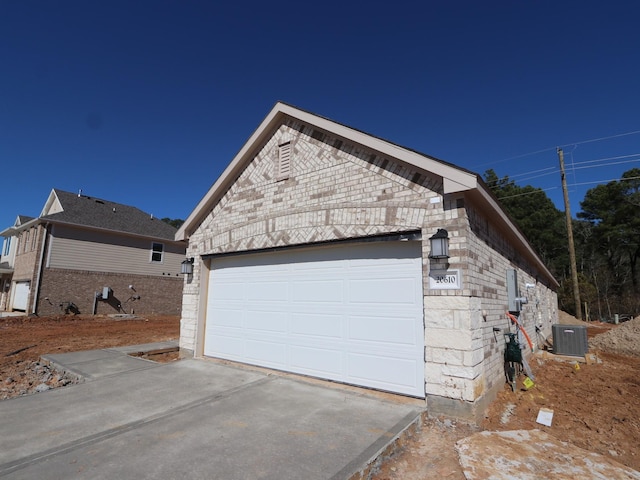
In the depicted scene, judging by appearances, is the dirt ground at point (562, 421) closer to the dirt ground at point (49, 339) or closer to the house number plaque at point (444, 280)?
the house number plaque at point (444, 280)

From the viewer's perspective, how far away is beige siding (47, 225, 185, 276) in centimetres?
1934

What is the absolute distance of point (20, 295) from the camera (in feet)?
66.0

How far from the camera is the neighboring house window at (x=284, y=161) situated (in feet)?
25.3

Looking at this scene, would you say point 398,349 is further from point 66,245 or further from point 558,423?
point 66,245

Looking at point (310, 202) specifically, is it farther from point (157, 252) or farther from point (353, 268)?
point (157, 252)

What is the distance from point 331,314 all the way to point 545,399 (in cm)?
398

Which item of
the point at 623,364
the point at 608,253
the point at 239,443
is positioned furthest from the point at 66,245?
the point at 608,253

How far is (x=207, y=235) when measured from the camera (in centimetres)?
916

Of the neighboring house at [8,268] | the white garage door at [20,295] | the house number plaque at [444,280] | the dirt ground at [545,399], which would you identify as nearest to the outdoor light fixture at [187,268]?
the dirt ground at [545,399]

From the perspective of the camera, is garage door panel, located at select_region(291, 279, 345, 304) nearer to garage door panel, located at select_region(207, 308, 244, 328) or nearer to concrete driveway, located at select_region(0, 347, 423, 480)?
concrete driveway, located at select_region(0, 347, 423, 480)

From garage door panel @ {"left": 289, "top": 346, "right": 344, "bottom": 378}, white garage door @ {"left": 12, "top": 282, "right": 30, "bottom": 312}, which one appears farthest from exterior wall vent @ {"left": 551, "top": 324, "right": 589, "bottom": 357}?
white garage door @ {"left": 12, "top": 282, "right": 30, "bottom": 312}

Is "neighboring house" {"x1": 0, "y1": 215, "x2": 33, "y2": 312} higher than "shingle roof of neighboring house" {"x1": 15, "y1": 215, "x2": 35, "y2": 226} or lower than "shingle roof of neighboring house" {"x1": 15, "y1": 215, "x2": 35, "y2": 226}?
lower

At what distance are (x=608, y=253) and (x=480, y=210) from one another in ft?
123

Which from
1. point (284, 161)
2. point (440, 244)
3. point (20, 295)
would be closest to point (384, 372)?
point (440, 244)
